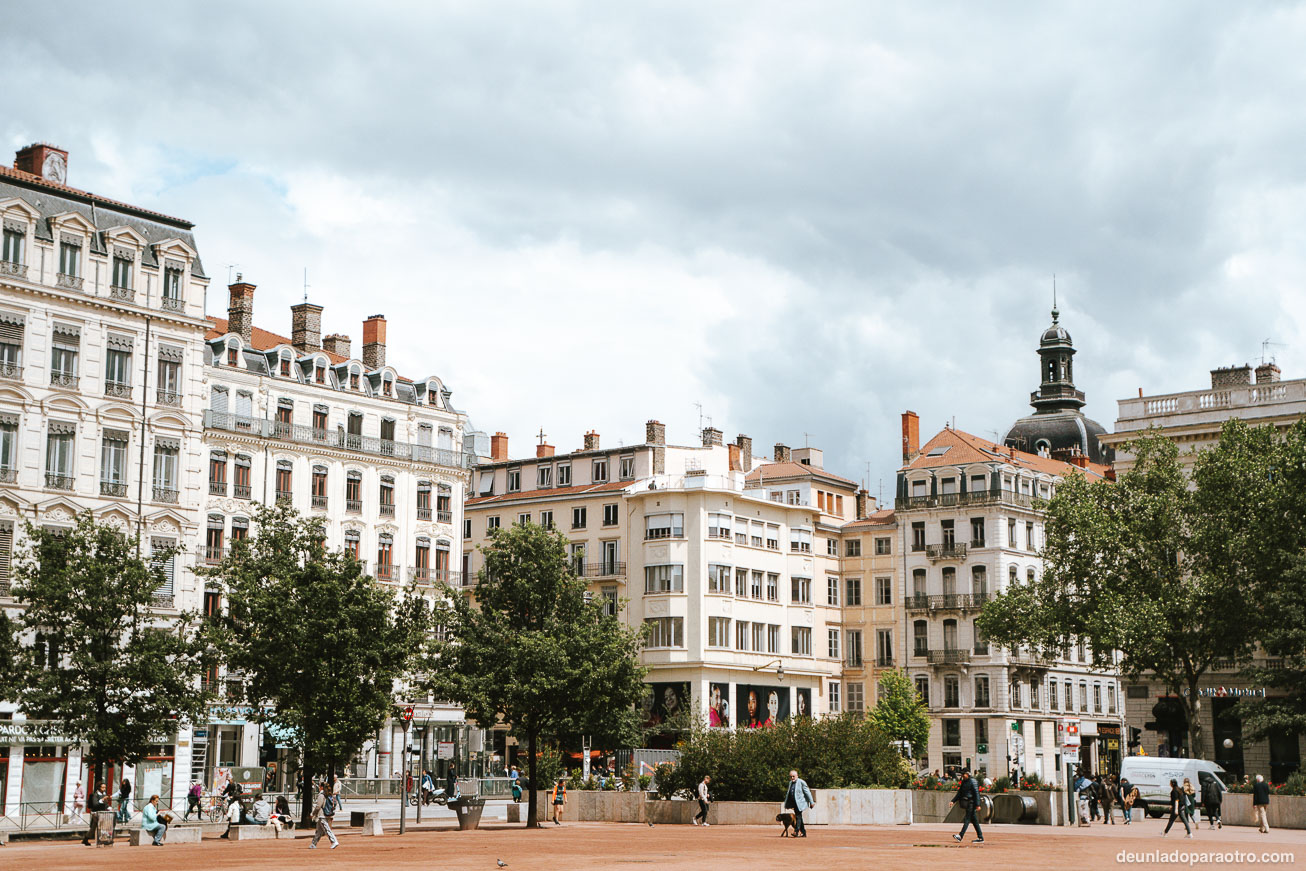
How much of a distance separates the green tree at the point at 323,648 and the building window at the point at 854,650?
45.2 m

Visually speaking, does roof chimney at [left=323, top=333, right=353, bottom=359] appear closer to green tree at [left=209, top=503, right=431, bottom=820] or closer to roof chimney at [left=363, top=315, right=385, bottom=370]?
roof chimney at [left=363, top=315, right=385, bottom=370]

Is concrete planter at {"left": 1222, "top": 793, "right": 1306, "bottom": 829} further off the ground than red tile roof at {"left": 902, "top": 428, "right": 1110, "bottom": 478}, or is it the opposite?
red tile roof at {"left": 902, "top": 428, "right": 1110, "bottom": 478}

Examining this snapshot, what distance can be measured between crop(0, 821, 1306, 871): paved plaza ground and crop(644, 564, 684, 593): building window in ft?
118

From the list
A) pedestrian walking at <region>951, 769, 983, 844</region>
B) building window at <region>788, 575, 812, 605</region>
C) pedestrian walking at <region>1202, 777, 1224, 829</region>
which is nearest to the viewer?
pedestrian walking at <region>951, 769, 983, 844</region>

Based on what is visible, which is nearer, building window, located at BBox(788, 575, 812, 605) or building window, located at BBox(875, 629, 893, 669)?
building window, located at BBox(788, 575, 812, 605)

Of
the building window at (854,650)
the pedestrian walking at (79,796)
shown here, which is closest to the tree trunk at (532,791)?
the pedestrian walking at (79,796)

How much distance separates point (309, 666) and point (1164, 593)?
1330 inches

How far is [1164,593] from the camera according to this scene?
59188 millimetres

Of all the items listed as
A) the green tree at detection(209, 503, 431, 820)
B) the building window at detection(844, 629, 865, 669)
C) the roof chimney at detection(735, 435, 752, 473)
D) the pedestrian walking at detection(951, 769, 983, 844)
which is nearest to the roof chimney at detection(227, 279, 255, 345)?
the green tree at detection(209, 503, 431, 820)

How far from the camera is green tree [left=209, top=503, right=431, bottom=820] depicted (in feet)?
146

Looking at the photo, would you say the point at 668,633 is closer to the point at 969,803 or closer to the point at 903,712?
the point at 903,712

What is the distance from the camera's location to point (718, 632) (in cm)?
7862

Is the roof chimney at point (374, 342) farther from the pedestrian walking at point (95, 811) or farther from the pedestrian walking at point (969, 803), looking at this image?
the pedestrian walking at point (969, 803)

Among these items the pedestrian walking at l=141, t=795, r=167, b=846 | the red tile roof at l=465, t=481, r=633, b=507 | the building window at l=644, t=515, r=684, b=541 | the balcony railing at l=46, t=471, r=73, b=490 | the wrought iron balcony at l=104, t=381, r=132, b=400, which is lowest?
the pedestrian walking at l=141, t=795, r=167, b=846
